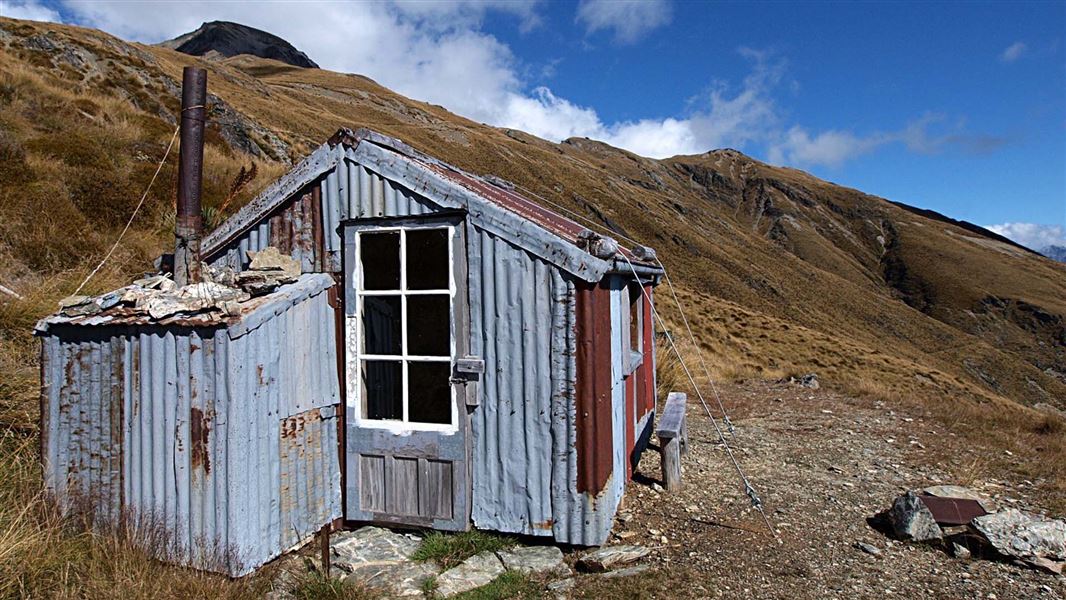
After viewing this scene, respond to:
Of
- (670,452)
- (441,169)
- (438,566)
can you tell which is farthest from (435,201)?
(670,452)

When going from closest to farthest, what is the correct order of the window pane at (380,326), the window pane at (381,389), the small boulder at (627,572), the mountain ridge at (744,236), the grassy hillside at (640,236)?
the small boulder at (627,572), the window pane at (381,389), the window pane at (380,326), the grassy hillside at (640,236), the mountain ridge at (744,236)

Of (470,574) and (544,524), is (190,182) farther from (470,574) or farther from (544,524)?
(544,524)

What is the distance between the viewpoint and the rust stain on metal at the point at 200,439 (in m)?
4.10

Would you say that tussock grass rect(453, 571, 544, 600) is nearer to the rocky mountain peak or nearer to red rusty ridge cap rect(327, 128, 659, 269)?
red rusty ridge cap rect(327, 128, 659, 269)

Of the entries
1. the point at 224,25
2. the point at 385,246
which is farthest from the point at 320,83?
the point at 385,246

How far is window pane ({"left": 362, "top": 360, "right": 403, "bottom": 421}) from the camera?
5.27 metres

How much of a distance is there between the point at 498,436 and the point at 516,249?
1.52 meters

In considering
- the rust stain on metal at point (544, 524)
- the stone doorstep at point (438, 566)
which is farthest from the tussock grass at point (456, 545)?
the rust stain on metal at point (544, 524)

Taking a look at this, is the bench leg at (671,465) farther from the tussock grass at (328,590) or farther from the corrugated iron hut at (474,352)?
the tussock grass at (328,590)

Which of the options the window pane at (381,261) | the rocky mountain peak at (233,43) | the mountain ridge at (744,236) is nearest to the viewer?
the window pane at (381,261)

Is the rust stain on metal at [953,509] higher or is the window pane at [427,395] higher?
the window pane at [427,395]

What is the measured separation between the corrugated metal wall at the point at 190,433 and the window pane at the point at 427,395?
2.51 metres

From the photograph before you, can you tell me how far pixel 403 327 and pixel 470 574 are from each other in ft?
6.46

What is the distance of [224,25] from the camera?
420 ft
